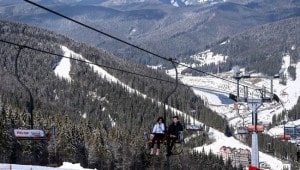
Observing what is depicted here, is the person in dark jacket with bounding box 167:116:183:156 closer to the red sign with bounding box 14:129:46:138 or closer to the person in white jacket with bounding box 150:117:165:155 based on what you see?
the person in white jacket with bounding box 150:117:165:155

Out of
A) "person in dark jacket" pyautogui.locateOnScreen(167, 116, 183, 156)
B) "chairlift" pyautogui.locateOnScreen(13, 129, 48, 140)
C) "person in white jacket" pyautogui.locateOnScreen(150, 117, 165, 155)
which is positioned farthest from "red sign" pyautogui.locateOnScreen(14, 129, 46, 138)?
"person in dark jacket" pyautogui.locateOnScreen(167, 116, 183, 156)

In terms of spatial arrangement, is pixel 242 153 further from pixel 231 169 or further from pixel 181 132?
pixel 181 132

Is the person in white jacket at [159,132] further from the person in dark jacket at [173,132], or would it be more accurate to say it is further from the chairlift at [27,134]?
the chairlift at [27,134]

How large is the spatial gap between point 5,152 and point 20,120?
618cm

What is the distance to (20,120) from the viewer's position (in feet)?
292

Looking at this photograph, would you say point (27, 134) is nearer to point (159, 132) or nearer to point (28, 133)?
point (28, 133)

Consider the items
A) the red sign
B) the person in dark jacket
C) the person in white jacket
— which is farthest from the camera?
the red sign

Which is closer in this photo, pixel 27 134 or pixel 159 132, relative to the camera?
pixel 159 132

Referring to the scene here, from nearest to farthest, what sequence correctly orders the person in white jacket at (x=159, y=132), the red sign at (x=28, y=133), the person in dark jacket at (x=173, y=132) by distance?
the person in dark jacket at (x=173, y=132), the person in white jacket at (x=159, y=132), the red sign at (x=28, y=133)

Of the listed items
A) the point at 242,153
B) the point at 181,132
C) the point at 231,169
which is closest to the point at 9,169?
the point at 181,132

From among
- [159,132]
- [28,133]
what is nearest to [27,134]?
[28,133]

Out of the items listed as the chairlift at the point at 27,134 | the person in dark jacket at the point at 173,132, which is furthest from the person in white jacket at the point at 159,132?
the chairlift at the point at 27,134

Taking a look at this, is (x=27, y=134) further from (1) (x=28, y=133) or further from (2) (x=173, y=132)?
(2) (x=173, y=132)

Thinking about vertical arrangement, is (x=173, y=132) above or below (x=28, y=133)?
above
